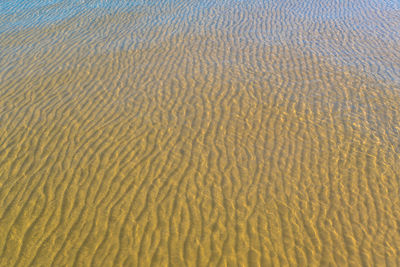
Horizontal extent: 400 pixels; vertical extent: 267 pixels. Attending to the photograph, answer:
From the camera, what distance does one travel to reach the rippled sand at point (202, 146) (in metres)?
5.55

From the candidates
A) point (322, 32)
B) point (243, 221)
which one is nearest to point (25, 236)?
point (243, 221)

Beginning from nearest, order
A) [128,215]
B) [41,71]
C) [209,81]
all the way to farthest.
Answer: [128,215], [209,81], [41,71]

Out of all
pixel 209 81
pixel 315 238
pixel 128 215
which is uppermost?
pixel 209 81

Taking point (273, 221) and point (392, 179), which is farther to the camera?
point (392, 179)

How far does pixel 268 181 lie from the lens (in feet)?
21.4

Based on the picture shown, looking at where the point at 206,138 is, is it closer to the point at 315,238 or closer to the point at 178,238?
the point at 178,238

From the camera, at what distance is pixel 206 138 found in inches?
300

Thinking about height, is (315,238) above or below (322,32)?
below

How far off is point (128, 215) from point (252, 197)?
2.16 m

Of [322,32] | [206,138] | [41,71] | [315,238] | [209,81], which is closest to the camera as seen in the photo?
[315,238]

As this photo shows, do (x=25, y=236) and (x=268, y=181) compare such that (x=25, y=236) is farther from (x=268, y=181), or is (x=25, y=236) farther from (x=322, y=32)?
(x=322, y=32)

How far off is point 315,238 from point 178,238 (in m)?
2.15

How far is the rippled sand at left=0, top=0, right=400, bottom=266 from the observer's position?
5.55 metres

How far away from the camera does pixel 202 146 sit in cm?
742
